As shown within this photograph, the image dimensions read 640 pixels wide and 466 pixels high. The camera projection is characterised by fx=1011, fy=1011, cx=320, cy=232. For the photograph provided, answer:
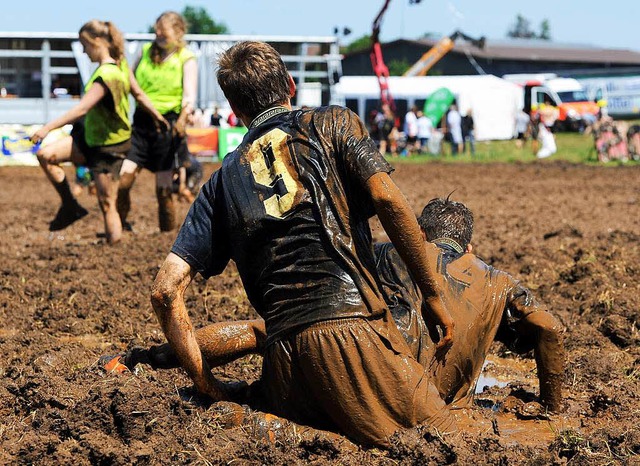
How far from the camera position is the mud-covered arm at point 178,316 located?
3982 mm

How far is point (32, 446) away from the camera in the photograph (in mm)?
3910

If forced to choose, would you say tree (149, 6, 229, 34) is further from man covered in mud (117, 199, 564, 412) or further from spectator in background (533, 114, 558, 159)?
man covered in mud (117, 199, 564, 412)

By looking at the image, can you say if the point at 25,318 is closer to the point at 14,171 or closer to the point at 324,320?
the point at 324,320

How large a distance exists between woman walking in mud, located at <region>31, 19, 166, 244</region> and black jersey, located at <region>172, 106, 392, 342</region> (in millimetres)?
4986

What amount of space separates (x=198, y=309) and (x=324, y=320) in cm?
329

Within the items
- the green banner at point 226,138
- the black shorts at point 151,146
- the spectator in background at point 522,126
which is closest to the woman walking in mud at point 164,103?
the black shorts at point 151,146

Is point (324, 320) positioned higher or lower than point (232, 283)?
higher

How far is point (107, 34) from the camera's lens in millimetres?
8766

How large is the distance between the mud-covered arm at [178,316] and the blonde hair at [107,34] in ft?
17.0

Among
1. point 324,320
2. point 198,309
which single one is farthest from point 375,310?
point 198,309

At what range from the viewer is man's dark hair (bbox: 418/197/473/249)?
482cm

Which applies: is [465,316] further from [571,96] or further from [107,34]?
[571,96]

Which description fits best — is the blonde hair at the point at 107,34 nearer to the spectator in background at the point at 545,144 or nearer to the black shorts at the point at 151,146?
the black shorts at the point at 151,146

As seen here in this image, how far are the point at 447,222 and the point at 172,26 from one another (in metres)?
5.45
